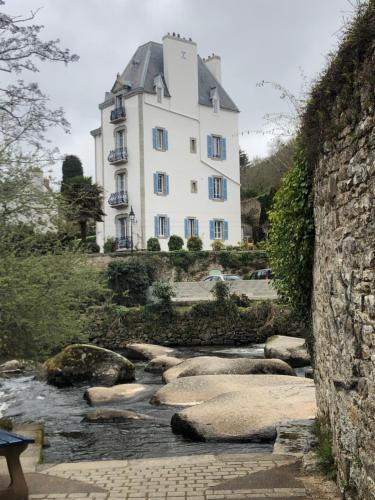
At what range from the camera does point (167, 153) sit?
42.1m

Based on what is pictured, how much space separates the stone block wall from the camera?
157 inches

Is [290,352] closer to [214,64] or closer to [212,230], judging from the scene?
[212,230]

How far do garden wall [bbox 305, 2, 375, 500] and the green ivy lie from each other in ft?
2.37

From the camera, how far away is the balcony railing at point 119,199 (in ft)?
136

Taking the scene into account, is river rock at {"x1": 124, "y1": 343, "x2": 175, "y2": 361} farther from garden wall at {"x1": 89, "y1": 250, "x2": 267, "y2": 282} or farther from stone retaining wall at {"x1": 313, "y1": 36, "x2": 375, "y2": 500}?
stone retaining wall at {"x1": 313, "y1": 36, "x2": 375, "y2": 500}

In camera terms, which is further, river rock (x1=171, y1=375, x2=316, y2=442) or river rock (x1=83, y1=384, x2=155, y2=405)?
river rock (x1=83, y1=384, x2=155, y2=405)

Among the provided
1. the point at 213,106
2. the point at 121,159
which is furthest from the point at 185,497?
the point at 213,106

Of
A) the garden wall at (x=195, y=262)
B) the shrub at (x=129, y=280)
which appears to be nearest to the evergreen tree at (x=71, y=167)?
the garden wall at (x=195, y=262)

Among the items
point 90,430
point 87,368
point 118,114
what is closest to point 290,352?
point 87,368

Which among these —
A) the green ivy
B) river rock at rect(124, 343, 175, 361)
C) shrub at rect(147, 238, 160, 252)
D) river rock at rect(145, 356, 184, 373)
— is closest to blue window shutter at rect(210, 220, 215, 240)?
shrub at rect(147, 238, 160, 252)

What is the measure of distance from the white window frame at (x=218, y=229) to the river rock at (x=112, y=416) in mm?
32934

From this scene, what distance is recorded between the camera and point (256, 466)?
630 cm

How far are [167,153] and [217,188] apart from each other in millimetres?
4999

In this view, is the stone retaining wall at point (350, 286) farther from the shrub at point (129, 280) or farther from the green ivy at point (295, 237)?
the shrub at point (129, 280)
